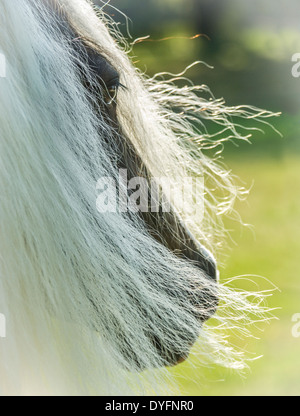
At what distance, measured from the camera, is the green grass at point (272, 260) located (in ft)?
7.70

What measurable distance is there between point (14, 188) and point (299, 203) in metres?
3.25

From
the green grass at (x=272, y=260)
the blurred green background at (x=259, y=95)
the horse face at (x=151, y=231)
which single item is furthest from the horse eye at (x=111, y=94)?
the blurred green background at (x=259, y=95)

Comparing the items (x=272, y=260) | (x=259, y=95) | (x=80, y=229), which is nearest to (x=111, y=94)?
(x=80, y=229)

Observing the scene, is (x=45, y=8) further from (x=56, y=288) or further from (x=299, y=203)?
(x=299, y=203)

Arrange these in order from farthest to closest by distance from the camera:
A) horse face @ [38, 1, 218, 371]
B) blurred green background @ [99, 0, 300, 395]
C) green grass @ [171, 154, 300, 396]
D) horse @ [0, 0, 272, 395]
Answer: blurred green background @ [99, 0, 300, 395] < green grass @ [171, 154, 300, 396] < horse face @ [38, 1, 218, 371] < horse @ [0, 0, 272, 395]

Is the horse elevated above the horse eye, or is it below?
below

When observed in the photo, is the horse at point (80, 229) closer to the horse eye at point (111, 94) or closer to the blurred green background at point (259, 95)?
the horse eye at point (111, 94)

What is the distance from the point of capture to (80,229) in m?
0.64

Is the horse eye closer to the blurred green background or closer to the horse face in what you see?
the horse face

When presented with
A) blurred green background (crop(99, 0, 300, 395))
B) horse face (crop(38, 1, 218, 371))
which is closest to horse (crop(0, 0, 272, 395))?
horse face (crop(38, 1, 218, 371))

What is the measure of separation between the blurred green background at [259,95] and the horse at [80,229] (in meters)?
1.77

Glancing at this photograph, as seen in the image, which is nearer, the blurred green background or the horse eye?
the horse eye

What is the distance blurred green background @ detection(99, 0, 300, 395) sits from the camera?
9.11ft

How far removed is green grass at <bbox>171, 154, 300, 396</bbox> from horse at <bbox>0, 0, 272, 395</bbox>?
44.1 inches
